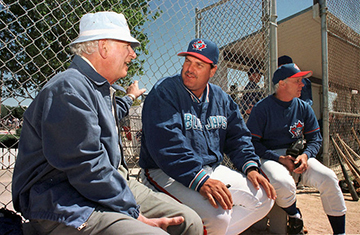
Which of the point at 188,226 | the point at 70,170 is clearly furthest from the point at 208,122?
the point at 70,170

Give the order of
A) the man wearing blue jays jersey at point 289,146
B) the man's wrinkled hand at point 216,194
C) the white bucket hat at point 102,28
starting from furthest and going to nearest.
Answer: the man wearing blue jays jersey at point 289,146
the man's wrinkled hand at point 216,194
the white bucket hat at point 102,28

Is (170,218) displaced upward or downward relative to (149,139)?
downward

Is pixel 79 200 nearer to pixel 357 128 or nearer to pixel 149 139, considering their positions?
pixel 149 139

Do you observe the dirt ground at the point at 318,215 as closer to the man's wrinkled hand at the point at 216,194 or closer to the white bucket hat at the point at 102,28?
the man's wrinkled hand at the point at 216,194

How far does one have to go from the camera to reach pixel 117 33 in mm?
1534

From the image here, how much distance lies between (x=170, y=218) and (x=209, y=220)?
399 millimetres

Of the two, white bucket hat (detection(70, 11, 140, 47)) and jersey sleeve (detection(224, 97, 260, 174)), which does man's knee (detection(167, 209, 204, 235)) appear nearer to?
jersey sleeve (detection(224, 97, 260, 174))

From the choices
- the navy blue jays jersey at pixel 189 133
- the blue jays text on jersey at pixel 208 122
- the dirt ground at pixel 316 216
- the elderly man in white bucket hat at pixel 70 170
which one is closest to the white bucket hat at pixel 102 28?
the elderly man in white bucket hat at pixel 70 170

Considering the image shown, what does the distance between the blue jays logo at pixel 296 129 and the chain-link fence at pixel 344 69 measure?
2990 millimetres

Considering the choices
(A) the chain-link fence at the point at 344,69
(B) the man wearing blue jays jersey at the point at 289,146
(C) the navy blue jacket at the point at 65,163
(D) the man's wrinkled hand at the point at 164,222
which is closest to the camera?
(C) the navy blue jacket at the point at 65,163

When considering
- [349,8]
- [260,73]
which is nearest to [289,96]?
[260,73]

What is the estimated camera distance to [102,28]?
1522 millimetres

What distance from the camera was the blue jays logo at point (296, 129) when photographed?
118 inches

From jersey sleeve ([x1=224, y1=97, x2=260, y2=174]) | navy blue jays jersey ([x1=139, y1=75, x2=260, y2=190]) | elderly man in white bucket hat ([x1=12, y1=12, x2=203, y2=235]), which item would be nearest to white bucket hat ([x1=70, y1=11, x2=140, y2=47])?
elderly man in white bucket hat ([x1=12, y1=12, x2=203, y2=235])
